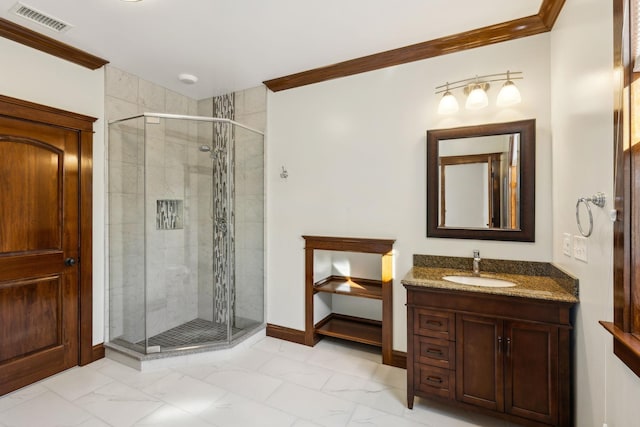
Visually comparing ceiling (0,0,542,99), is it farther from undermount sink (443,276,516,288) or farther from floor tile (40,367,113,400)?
floor tile (40,367,113,400)

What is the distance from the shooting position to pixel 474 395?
1878 mm

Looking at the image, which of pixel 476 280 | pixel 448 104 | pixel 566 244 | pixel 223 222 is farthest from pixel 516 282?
pixel 223 222

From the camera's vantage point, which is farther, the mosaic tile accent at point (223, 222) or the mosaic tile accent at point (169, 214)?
the mosaic tile accent at point (223, 222)

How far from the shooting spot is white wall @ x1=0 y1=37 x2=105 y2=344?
2268 millimetres

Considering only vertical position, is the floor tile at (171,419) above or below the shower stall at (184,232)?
below

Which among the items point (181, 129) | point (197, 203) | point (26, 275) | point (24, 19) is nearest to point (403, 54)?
point (181, 129)

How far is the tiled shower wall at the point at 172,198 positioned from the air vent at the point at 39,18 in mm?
617

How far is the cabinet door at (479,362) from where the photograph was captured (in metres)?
1.82

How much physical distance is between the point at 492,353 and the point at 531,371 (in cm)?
21

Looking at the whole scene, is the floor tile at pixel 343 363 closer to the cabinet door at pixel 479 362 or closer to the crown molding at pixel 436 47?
the cabinet door at pixel 479 362

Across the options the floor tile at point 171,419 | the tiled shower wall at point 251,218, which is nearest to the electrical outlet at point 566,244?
the floor tile at point 171,419

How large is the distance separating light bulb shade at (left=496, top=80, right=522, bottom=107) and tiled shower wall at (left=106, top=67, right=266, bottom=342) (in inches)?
89.0

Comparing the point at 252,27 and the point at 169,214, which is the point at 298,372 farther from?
the point at 252,27

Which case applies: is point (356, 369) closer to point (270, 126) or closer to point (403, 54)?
point (270, 126)
